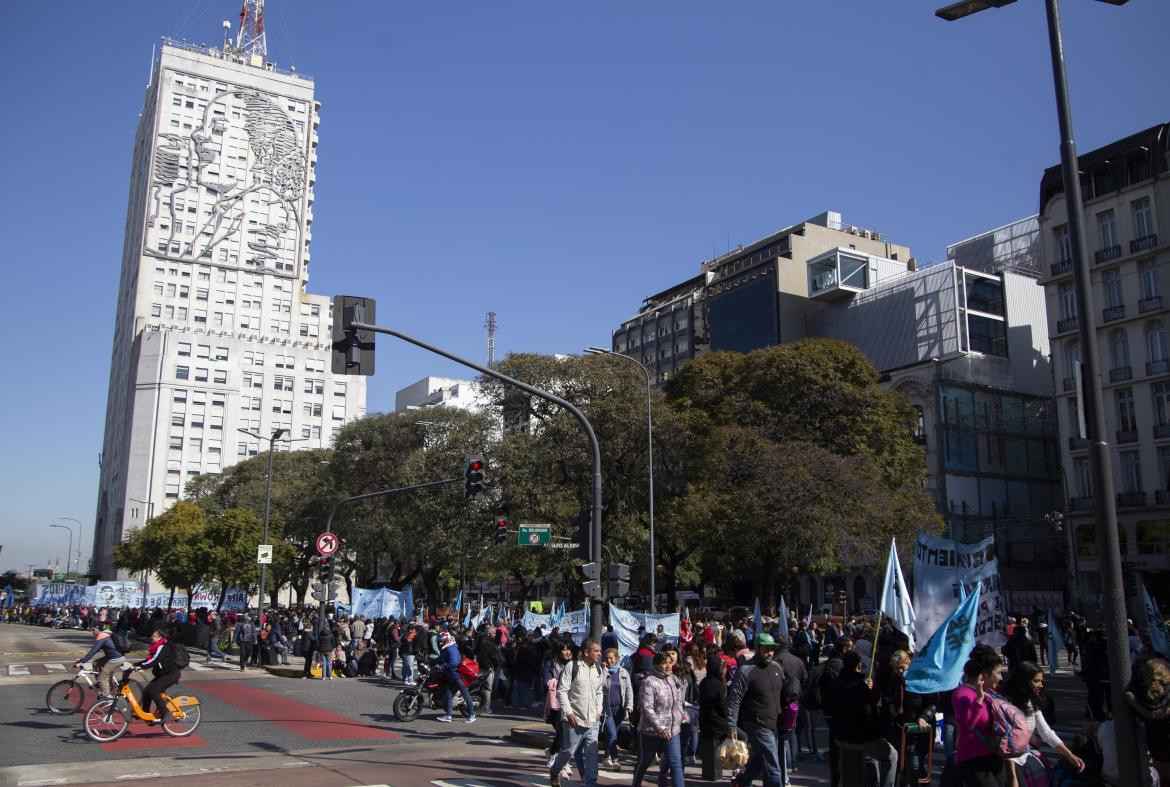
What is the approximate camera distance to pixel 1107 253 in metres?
50.4

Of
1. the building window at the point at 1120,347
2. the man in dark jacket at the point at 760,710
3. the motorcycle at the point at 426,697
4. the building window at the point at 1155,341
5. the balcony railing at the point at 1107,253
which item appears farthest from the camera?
the balcony railing at the point at 1107,253

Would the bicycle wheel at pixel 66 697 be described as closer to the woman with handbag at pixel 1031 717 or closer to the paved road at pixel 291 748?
the paved road at pixel 291 748

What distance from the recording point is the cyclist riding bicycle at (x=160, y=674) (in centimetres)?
1354

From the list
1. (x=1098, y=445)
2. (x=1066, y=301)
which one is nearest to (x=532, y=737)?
(x=1098, y=445)

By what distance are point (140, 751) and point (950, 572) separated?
10813mm

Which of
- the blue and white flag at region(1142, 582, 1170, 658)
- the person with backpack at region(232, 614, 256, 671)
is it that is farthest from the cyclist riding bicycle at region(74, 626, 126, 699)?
the blue and white flag at region(1142, 582, 1170, 658)

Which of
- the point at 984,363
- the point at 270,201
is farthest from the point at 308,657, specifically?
the point at 270,201

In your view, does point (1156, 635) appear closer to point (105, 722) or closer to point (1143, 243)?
point (105, 722)

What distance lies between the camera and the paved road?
Answer: 10.9m

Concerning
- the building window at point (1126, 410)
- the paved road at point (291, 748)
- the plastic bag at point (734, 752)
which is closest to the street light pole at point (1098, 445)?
the plastic bag at point (734, 752)

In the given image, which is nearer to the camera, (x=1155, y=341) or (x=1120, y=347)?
(x=1155, y=341)

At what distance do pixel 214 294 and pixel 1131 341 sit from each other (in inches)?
3495

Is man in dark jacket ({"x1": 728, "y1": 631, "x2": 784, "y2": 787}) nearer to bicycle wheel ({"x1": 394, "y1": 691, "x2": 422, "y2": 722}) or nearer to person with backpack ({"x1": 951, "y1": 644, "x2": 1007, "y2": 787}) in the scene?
person with backpack ({"x1": 951, "y1": 644, "x2": 1007, "y2": 787})

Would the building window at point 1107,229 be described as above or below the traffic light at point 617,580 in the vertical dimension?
above
